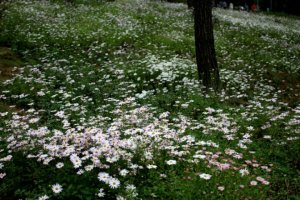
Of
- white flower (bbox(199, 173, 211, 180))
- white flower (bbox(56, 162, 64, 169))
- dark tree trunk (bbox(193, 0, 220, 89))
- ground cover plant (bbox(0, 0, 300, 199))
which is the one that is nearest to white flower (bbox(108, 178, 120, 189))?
ground cover plant (bbox(0, 0, 300, 199))

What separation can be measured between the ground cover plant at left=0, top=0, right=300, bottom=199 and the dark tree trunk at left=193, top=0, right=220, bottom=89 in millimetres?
450

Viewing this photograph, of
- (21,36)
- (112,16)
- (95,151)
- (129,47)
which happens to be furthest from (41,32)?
(95,151)

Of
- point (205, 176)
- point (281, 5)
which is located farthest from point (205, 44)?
point (281, 5)

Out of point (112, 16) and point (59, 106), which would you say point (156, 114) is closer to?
point (59, 106)

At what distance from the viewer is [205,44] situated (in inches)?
374

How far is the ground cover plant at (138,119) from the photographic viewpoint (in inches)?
188

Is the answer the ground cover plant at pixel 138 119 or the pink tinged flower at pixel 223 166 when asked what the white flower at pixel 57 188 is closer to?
the ground cover plant at pixel 138 119

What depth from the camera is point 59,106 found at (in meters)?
8.01

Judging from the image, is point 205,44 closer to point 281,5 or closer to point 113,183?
point 113,183

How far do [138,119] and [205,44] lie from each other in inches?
155

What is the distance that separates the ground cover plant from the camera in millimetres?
4777

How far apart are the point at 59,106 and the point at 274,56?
10.2 m

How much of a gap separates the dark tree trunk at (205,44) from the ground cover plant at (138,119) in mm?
450

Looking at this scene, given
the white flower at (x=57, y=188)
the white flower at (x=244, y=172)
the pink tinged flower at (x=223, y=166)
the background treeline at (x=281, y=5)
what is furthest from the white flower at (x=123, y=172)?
the background treeline at (x=281, y=5)
